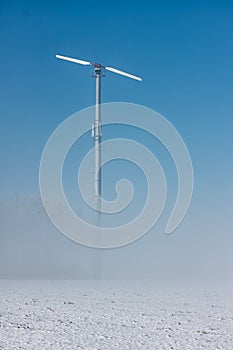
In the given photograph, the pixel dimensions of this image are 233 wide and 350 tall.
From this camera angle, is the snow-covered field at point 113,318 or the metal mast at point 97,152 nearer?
the snow-covered field at point 113,318

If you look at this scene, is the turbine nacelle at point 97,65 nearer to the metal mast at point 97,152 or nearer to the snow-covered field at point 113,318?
the metal mast at point 97,152

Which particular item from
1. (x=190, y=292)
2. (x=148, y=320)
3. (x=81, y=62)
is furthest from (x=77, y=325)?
(x=81, y=62)

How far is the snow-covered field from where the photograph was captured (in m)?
8.87

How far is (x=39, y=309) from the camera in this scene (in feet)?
41.2

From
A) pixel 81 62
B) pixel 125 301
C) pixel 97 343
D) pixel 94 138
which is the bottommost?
pixel 97 343

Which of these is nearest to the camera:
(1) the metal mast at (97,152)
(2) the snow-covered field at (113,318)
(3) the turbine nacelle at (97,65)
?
(2) the snow-covered field at (113,318)

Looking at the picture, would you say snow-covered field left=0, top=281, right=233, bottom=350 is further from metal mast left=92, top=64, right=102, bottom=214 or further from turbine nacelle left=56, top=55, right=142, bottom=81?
turbine nacelle left=56, top=55, right=142, bottom=81

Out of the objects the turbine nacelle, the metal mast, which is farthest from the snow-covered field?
the turbine nacelle

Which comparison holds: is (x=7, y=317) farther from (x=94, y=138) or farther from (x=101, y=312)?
(x=94, y=138)

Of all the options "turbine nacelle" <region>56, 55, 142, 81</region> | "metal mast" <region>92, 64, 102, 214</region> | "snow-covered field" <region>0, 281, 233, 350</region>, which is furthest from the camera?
"turbine nacelle" <region>56, 55, 142, 81</region>

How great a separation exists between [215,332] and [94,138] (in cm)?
1250

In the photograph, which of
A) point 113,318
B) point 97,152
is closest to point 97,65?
point 97,152

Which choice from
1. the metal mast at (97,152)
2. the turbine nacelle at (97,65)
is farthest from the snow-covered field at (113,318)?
the turbine nacelle at (97,65)

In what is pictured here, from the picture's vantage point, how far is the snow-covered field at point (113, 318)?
8.87m
